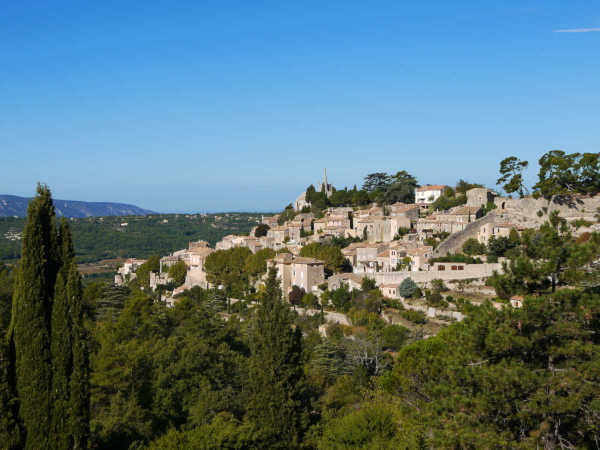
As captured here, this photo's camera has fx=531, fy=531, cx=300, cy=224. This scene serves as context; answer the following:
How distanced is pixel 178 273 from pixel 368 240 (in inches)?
753

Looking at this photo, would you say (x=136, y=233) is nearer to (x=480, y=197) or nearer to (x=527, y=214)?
(x=480, y=197)

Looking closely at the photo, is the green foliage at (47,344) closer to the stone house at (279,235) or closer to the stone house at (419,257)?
the stone house at (419,257)

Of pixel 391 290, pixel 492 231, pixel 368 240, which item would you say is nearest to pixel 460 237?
pixel 492 231

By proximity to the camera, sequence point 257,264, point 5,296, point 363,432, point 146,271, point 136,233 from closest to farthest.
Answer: point 363,432, point 5,296, point 257,264, point 146,271, point 136,233

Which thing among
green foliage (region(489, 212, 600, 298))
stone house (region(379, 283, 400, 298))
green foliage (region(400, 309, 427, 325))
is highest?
green foliage (region(489, 212, 600, 298))

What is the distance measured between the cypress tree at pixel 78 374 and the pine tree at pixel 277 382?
16.3 feet

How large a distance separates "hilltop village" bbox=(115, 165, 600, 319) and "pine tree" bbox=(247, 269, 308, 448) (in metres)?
14.0

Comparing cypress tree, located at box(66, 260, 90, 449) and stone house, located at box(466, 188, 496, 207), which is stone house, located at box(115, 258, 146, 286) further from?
cypress tree, located at box(66, 260, 90, 449)

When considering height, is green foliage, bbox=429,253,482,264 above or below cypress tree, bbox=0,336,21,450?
above

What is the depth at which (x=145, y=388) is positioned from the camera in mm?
16109

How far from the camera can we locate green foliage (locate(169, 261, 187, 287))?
5159cm

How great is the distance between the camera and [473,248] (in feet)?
122

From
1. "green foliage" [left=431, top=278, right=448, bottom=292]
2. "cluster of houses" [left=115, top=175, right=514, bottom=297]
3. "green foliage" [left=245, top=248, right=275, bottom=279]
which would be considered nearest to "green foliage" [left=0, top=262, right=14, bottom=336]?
"cluster of houses" [left=115, top=175, right=514, bottom=297]

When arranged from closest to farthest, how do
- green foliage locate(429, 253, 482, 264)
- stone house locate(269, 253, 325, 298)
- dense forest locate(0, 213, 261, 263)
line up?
1. green foliage locate(429, 253, 482, 264)
2. stone house locate(269, 253, 325, 298)
3. dense forest locate(0, 213, 261, 263)
